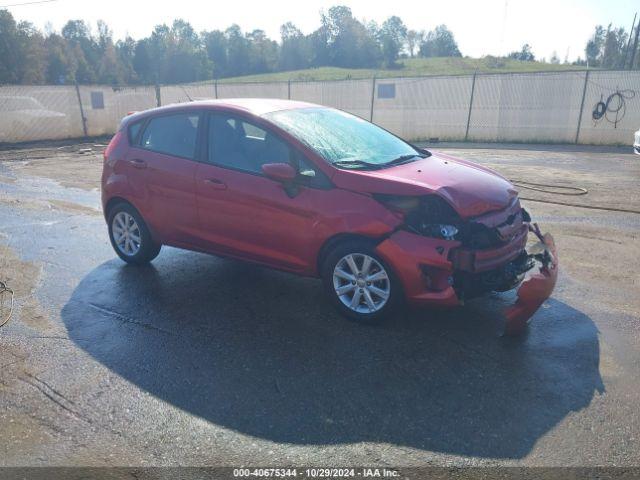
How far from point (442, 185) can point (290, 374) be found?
1.87 meters

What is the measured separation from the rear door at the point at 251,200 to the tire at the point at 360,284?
0.27m

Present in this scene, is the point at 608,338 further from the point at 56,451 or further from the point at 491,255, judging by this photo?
the point at 56,451

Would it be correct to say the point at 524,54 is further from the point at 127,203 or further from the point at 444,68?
the point at 127,203

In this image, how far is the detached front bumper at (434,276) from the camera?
3.81 m

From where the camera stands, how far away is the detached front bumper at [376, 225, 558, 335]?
381 cm

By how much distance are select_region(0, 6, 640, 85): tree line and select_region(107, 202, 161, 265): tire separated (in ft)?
268

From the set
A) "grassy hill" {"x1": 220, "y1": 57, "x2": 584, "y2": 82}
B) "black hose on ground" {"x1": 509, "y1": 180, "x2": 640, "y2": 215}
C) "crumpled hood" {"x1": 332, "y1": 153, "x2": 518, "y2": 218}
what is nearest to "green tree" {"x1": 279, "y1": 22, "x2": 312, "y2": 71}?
"grassy hill" {"x1": 220, "y1": 57, "x2": 584, "y2": 82}

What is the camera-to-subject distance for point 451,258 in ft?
12.4

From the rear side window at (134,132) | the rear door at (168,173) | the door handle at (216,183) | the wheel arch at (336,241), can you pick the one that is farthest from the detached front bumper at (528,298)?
the rear side window at (134,132)

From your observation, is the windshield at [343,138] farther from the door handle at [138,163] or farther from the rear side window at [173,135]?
the door handle at [138,163]

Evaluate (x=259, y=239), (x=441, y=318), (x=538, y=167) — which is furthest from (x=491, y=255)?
(x=538, y=167)

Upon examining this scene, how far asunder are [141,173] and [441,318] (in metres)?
3.37

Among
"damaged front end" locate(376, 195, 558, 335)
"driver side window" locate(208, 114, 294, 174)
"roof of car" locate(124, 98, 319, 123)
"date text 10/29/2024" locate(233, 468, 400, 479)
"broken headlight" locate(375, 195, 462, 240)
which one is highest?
"roof of car" locate(124, 98, 319, 123)

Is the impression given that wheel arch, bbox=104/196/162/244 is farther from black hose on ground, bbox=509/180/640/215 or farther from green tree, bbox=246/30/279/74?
green tree, bbox=246/30/279/74
